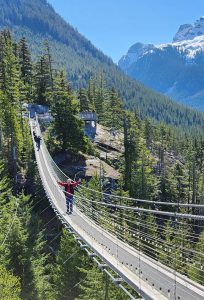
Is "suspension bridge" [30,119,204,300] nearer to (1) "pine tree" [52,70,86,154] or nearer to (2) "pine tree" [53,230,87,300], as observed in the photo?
(2) "pine tree" [53,230,87,300]

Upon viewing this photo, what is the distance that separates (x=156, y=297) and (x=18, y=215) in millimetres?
26593

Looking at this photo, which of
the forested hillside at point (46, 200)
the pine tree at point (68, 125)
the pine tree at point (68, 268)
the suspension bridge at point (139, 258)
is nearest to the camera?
the suspension bridge at point (139, 258)

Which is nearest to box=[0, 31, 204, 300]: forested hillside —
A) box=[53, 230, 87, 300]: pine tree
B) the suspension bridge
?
box=[53, 230, 87, 300]: pine tree

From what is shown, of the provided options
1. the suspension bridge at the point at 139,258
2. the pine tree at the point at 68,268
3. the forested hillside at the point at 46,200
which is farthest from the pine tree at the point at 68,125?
the suspension bridge at the point at 139,258

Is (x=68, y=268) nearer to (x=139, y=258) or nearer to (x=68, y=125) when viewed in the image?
(x=139, y=258)

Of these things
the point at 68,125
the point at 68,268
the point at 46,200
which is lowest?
the point at 68,268

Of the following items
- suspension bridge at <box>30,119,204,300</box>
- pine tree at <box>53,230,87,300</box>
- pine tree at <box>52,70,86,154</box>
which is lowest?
pine tree at <box>53,230,87,300</box>

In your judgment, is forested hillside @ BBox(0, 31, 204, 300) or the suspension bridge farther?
forested hillside @ BBox(0, 31, 204, 300)

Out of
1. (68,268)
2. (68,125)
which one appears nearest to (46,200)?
(68,125)

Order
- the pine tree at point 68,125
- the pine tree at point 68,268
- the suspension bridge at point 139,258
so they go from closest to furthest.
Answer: the suspension bridge at point 139,258 < the pine tree at point 68,268 < the pine tree at point 68,125

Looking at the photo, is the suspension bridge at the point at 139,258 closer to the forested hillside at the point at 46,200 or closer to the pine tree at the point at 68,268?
the forested hillside at the point at 46,200

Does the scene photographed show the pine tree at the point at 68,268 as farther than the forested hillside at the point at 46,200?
Yes

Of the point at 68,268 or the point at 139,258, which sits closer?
the point at 139,258

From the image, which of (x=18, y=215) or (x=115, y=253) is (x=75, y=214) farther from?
(x=18, y=215)
